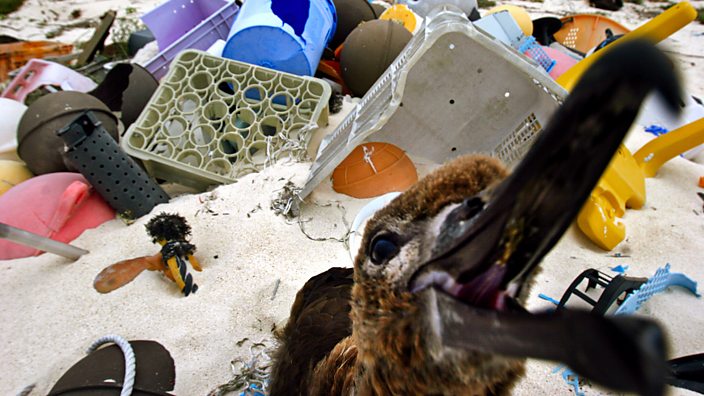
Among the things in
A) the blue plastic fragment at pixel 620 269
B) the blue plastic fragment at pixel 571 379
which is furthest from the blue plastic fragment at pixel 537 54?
the blue plastic fragment at pixel 571 379

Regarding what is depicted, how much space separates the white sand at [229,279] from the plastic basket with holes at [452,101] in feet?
1.29

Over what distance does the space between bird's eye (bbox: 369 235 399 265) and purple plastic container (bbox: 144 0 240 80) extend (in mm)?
3753

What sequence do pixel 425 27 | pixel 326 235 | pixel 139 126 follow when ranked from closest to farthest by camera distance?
pixel 425 27 < pixel 326 235 < pixel 139 126

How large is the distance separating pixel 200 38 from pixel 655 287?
424 centimetres

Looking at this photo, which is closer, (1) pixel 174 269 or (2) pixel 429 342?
(2) pixel 429 342

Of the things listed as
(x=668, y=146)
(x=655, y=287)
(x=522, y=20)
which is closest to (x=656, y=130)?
(x=668, y=146)

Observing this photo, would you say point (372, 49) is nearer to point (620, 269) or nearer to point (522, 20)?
point (522, 20)

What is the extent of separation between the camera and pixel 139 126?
2.84 meters

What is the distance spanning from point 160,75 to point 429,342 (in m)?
4.00

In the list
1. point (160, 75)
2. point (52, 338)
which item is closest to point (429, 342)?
point (52, 338)

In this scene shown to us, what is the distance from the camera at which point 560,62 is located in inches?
145

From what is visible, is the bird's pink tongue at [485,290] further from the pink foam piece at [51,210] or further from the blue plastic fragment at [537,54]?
Answer: the blue plastic fragment at [537,54]

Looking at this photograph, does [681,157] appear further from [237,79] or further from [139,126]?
[139,126]

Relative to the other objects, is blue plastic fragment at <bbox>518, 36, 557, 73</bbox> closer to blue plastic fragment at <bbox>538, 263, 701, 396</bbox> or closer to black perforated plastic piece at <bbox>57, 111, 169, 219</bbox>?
blue plastic fragment at <bbox>538, 263, 701, 396</bbox>
